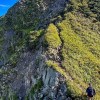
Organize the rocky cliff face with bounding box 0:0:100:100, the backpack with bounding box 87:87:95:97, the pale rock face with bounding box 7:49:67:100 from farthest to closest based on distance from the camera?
the rocky cliff face with bounding box 0:0:100:100 → the pale rock face with bounding box 7:49:67:100 → the backpack with bounding box 87:87:95:97

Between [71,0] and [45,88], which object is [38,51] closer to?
[45,88]

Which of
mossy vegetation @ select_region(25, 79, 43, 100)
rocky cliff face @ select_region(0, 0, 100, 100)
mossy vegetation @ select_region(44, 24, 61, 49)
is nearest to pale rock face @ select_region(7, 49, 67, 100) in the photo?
rocky cliff face @ select_region(0, 0, 100, 100)

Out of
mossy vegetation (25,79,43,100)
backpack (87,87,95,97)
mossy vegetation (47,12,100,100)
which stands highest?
mossy vegetation (47,12,100,100)

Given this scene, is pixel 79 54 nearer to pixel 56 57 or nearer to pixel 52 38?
pixel 56 57

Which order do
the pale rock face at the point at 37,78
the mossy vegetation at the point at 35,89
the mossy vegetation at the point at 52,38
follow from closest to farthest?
the pale rock face at the point at 37,78, the mossy vegetation at the point at 35,89, the mossy vegetation at the point at 52,38

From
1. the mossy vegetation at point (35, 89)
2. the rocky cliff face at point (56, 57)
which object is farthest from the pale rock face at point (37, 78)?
the mossy vegetation at point (35, 89)

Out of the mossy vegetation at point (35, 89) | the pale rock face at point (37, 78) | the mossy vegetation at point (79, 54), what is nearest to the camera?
the pale rock face at point (37, 78)

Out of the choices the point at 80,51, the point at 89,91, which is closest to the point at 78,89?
the point at 89,91

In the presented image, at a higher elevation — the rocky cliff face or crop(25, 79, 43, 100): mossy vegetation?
the rocky cliff face

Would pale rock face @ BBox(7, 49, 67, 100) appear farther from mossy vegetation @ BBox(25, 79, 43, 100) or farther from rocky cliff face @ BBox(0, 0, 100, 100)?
mossy vegetation @ BBox(25, 79, 43, 100)

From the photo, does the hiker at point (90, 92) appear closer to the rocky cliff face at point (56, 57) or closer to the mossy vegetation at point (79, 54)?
the rocky cliff face at point (56, 57)

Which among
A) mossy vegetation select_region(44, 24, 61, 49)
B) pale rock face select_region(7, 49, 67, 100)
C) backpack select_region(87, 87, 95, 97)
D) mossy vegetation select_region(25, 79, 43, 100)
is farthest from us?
mossy vegetation select_region(44, 24, 61, 49)
